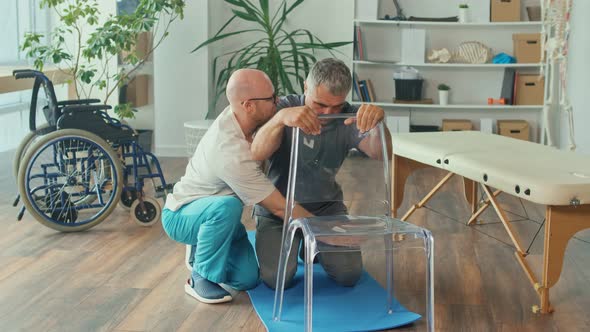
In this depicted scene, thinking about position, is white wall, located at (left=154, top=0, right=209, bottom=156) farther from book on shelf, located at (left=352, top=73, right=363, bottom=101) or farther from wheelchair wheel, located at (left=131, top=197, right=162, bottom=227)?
wheelchair wheel, located at (left=131, top=197, right=162, bottom=227)

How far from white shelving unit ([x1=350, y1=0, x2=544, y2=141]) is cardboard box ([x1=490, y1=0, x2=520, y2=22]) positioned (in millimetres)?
150

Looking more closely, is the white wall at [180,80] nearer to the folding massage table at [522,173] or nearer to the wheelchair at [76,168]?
the wheelchair at [76,168]

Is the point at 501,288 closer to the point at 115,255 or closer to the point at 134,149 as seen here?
the point at 115,255

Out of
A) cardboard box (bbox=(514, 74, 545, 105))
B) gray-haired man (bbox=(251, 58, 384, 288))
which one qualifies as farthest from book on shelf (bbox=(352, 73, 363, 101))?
gray-haired man (bbox=(251, 58, 384, 288))

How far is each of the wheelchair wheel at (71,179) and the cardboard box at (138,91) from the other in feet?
8.68

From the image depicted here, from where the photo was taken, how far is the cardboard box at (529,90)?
668 centimetres

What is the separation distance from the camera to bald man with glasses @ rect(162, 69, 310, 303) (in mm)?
3062

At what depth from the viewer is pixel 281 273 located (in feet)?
9.83

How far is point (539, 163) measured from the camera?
3352 millimetres

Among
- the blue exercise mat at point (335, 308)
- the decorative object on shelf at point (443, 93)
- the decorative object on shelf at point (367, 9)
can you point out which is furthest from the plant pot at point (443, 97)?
the blue exercise mat at point (335, 308)

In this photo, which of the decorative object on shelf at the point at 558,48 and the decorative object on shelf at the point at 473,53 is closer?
the decorative object on shelf at the point at 558,48

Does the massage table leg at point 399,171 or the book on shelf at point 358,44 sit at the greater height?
the book on shelf at point 358,44

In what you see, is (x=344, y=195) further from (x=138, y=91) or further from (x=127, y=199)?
(x=138, y=91)

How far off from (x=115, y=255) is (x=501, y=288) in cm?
171
